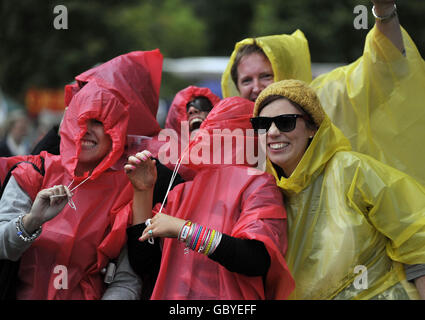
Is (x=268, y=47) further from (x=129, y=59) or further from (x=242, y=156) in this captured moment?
(x=242, y=156)

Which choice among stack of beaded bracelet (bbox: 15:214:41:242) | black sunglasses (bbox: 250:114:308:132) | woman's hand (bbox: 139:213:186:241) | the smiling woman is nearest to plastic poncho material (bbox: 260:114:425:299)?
the smiling woman

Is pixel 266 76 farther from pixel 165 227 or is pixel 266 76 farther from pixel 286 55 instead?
pixel 165 227

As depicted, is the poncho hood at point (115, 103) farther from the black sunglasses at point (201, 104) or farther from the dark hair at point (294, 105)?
the dark hair at point (294, 105)

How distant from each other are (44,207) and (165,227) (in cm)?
55

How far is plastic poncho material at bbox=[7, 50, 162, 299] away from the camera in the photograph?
2363mm

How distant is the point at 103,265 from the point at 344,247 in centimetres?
109

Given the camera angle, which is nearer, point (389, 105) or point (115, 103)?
point (115, 103)

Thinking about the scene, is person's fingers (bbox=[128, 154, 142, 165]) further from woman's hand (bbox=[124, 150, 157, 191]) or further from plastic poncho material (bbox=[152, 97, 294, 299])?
plastic poncho material (bbox=[152, 97, 294, 299])

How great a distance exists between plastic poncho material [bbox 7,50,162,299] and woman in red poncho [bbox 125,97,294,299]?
14 centimetres

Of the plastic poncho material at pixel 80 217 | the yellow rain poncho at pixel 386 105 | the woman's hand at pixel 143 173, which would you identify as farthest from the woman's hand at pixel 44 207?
the yellow rain poncho at pixel 386 105

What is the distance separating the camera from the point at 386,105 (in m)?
2.77

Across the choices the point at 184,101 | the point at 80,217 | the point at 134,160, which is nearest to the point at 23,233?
the point at 80,217

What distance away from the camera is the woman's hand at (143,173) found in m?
2.32

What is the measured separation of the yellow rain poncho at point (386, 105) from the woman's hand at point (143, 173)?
3.87ft
